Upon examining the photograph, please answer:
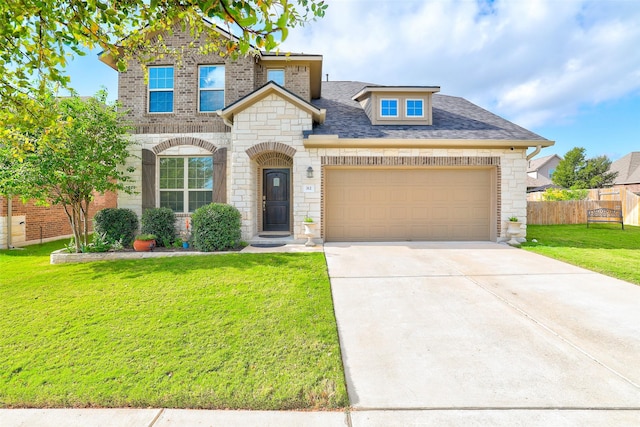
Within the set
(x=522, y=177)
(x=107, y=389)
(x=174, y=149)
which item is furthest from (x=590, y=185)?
(x=107, y=389)

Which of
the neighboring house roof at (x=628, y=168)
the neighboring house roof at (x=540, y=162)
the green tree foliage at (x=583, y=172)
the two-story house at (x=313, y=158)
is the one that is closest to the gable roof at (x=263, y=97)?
the two-story house at (x=313, y=158)

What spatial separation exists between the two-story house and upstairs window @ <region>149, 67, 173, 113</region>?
3 cm

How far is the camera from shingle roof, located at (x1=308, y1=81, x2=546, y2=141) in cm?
902

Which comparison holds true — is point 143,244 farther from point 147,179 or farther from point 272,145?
point 272,145

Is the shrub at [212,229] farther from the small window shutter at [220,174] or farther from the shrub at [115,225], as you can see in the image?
the shrub at [115,225]

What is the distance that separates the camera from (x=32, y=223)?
9797 millimetres

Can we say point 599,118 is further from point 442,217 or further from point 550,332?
point 550,332

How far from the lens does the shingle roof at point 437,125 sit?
902cm

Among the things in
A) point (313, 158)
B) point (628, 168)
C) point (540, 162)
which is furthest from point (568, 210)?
point (540, 162)

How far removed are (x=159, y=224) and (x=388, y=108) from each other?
27.4 ft

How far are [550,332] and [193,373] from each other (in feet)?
12.9

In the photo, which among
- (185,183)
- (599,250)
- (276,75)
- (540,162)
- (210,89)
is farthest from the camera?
(540,162)

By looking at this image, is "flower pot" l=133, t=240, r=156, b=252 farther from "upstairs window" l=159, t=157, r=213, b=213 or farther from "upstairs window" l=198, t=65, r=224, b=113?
"upstairs window" l=198, t=65, r=224, b=113

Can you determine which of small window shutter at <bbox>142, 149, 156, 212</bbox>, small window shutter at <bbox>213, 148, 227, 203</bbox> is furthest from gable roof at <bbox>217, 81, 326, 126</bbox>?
small window shutter at <bbox>142, 149, 156, 212</bbox>
